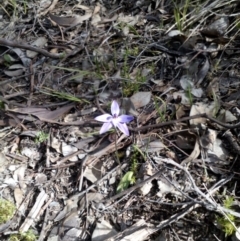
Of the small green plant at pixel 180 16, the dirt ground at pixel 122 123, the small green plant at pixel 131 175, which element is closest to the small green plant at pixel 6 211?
the dirt ground at pixel 122 123

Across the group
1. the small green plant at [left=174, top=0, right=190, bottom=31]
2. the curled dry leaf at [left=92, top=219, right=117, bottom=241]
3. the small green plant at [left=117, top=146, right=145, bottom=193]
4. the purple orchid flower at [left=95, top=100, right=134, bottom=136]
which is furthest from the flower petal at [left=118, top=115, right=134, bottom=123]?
the small green plant at [left=174, top=0, right=190, bottom=31]

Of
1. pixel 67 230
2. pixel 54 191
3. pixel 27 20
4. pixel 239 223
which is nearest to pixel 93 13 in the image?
pixel 27 20

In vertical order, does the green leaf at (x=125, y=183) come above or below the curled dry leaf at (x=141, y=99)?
below

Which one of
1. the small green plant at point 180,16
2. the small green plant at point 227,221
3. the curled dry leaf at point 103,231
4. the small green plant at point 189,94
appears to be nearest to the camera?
the small green plant at point 227,221

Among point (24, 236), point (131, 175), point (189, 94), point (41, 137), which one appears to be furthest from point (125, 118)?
point (24, 236)

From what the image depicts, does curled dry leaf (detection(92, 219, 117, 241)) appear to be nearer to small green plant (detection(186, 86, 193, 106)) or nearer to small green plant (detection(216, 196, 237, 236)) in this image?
small green plant (detection(216, 196, 237, 236))

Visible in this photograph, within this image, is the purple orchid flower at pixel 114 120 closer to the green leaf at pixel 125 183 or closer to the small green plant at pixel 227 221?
the green leaf at pixel 125 183

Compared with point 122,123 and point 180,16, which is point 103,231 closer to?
point 122,123
